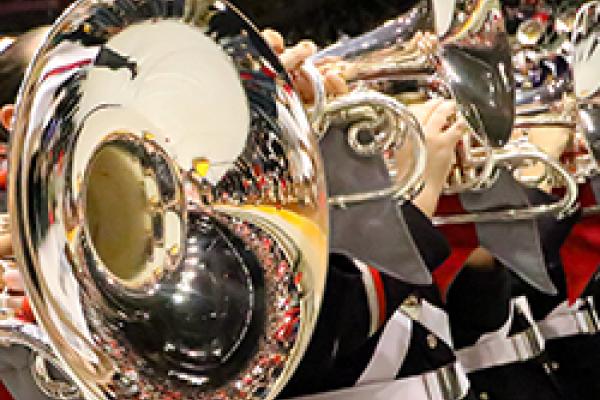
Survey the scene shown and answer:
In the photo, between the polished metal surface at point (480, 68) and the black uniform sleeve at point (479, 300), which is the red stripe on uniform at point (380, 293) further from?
the black uniform sleeve at point (479, 300)

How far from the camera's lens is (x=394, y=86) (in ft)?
3.85

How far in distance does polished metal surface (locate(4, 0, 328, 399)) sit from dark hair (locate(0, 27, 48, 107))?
18 cm

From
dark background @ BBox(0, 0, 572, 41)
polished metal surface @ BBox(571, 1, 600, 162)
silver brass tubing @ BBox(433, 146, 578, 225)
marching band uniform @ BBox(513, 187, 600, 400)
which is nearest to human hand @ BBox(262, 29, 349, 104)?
silver brass tubing @ BBox(433, 146, 578, 225)

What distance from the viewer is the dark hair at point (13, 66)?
788 mm

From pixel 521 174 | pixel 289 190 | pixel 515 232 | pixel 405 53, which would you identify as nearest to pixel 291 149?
pixel 289 190

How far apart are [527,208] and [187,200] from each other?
0.83 meters

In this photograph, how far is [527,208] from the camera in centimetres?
143

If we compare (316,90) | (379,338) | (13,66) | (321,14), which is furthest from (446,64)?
(321,14)

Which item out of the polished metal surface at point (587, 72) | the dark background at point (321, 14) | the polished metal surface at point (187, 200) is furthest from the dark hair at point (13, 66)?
the dark background at point (321, 14)

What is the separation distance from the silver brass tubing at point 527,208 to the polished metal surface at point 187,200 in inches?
26.4

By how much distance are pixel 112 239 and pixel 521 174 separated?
1162 mm

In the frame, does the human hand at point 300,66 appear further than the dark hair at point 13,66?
Yes

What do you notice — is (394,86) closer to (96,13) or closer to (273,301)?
(273,301)

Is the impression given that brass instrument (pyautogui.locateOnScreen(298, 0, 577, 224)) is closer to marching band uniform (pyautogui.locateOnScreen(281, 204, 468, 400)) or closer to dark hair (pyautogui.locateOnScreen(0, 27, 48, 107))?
marching band uniform (pyautogui.locateOnScreen(281, 204, 468, 400))
